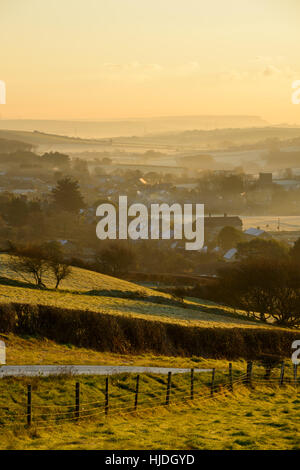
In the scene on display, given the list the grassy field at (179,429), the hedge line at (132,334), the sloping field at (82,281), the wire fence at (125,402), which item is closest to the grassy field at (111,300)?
the sloping field at (82,281)

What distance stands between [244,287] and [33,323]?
26.8 meters

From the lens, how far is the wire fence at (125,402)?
16.8m

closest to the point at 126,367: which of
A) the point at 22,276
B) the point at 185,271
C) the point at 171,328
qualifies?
the point at 171,328

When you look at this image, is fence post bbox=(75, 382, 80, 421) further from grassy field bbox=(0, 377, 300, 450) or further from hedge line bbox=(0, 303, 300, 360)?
hedge line bbox=(0, 303, 300, 360)

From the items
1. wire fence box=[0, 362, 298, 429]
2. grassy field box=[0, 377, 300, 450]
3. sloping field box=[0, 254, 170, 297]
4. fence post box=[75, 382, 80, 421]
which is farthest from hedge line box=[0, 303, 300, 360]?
sloping field box=[0, 254, 170, 297]

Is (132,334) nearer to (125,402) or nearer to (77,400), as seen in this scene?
(125,402)

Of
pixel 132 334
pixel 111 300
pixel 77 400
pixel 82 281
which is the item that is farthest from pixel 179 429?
pixel 82 281

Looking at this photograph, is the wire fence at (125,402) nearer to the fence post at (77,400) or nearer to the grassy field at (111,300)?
the fence post at (77,400)

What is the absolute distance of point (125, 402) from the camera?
63.8ft

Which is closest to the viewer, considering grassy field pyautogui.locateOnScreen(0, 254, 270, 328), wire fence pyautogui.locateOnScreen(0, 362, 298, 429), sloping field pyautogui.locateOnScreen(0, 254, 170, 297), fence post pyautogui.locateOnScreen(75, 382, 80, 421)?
wire fence pyautogui.locateOnScreen(0, 362, 298, 429)

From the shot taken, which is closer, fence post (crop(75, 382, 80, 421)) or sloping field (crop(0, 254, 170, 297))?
fence post (crop(75, 382, 80, 421))

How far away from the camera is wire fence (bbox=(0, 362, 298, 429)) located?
16828 millimetres

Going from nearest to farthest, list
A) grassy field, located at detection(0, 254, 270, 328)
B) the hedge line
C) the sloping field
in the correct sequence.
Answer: the hedge line → grassy field, located at detection(0, 254, 270, 328) → the sloping field
